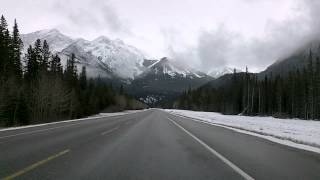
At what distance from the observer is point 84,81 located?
13800 cm

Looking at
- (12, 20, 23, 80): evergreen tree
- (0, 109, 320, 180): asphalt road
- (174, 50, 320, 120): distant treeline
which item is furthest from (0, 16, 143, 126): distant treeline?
(174, 50, 320, 120): distant treeline

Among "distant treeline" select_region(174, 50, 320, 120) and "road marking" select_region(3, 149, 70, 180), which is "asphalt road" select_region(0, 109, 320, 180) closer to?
"road marking" select_region(3, 149, 70, 180)

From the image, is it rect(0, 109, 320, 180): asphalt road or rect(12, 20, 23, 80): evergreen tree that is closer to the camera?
rect(0, 109, 320, 180): asphalt road

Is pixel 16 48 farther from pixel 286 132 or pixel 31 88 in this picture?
pixel 286 132

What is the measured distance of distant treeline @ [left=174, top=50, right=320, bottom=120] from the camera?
321ft

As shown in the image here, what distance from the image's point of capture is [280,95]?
116 meters

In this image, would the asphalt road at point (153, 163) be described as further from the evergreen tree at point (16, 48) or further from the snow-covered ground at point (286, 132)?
the evergreen tree at point (16, 48)

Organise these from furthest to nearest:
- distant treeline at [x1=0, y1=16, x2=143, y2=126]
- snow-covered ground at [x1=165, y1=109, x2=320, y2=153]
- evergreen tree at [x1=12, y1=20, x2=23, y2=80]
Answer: evergreen tree at [x1=12, y1=20, x2=23, y2=80] < distant treeline at [x1=0, y1=16, x2=143, y2=126] < snow-covered ground at [x1=165, y1=109, x2=320, y2=153]

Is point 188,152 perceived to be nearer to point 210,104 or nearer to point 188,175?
point 188,175

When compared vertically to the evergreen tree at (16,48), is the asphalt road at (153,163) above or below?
below

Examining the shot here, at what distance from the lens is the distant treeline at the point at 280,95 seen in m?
97.8

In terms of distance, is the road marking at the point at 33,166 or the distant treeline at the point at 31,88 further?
the distant treeline at the point at 31,88

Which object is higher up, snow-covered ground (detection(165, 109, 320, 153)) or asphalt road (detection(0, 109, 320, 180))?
asphalt road (detection(0, 109, 320, 180))

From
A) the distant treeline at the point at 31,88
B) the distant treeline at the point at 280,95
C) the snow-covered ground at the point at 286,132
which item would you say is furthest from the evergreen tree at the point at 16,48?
the distant treeline at the point at 280,95
